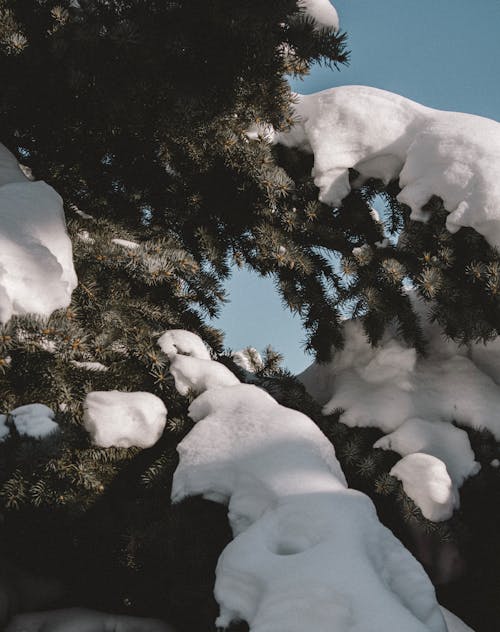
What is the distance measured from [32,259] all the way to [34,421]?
58 centimetres

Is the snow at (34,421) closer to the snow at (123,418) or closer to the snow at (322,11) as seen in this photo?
the snow at (123,418)

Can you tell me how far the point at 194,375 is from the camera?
87.7 inches

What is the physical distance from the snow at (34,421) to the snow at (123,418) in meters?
0.23

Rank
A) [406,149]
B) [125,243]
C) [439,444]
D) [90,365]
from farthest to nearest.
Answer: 1. [406,149]
2. [439,444]
3. [125,243]
4. [90,365]

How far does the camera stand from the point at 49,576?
7.99ft

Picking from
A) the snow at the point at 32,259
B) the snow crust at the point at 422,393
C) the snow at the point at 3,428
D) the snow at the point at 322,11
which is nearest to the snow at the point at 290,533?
the snow at the point at 3,428

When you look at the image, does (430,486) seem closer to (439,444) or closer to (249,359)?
(439,444)

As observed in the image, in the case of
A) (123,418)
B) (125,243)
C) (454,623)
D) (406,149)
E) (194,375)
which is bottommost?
(454,623)

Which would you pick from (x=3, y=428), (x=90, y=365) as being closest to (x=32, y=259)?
(x=90, y=365)

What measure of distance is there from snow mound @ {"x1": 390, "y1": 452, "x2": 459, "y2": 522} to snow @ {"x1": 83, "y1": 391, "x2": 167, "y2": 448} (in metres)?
1.16

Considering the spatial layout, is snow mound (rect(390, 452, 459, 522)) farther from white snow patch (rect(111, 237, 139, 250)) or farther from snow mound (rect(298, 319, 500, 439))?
white snow patch (rect(111, 237, 139, 250))

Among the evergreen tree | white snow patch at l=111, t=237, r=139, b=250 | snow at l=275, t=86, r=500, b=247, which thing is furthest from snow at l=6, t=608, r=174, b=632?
snow at l=275, t=86, r=500, b=247

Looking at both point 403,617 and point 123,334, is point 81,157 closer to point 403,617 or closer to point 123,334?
point 123,334

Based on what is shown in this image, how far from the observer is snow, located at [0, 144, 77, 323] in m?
1.85
